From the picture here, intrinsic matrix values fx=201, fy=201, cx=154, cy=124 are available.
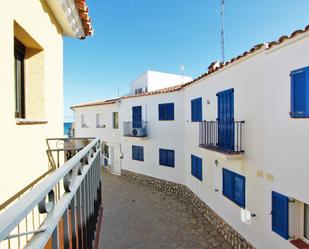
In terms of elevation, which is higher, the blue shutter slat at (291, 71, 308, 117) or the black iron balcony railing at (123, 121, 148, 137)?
the blue shutter slat at (291, 71, 308, 117)

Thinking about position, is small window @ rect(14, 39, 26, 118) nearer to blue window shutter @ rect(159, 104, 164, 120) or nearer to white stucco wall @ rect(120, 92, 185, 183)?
white stucco wall @ rect(120, 92, 185, 183)

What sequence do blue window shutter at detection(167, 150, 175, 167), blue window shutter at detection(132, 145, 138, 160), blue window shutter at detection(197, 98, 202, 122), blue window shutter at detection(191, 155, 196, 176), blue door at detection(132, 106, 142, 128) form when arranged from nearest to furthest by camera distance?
blue window shutter at detection(197, 98, 202, 122)
blue window shutter at detection(191, 155, 196, 176)
blue window shutter at detection(167, 150, 175, 167)
blue door at detection(132, 106, 142, 128)
blue window shutter at detection(132, 145, 138, 160)

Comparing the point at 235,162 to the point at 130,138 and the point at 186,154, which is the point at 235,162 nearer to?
the point at 186,154

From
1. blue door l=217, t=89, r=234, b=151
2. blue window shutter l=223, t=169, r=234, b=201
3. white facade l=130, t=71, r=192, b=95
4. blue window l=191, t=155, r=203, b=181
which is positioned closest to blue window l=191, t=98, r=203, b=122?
blue door l=217, t=89, r=234, b=151

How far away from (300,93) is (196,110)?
6.96 meters

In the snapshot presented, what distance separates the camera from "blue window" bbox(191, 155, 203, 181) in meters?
11.8

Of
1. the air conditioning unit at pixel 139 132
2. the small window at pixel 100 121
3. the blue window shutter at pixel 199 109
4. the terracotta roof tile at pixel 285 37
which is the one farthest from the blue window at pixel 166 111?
the terracotta roof tile at pixel 285 37

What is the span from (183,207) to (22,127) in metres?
12.0

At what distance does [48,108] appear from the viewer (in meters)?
3.93

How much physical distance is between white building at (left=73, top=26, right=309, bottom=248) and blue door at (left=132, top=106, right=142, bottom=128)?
4481 mm

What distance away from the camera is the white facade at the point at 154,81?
21.7m

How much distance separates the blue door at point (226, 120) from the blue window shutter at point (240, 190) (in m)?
1.25

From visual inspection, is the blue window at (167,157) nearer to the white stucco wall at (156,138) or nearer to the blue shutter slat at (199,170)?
the white stucco wall at (156,138)

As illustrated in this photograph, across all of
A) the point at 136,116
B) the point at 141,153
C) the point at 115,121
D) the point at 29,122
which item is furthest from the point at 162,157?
the point at 29,122
